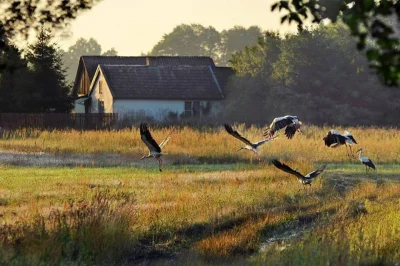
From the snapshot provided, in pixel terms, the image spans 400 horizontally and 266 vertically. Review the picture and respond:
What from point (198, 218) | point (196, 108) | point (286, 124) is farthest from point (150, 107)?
point (198, 218)

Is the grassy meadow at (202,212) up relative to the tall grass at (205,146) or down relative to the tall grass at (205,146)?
down

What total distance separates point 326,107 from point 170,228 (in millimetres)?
50126

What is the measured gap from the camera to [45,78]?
55.5 metres

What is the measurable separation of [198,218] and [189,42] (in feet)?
496

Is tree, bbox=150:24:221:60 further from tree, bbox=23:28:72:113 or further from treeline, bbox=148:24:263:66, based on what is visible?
tree, bbox=23:28:72:113

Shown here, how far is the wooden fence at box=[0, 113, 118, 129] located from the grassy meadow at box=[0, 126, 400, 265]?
1876cm

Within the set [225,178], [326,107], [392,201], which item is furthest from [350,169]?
[326,107]

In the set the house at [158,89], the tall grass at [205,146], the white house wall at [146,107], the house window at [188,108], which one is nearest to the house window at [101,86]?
the house at [158,89]

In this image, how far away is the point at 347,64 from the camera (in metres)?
70.9

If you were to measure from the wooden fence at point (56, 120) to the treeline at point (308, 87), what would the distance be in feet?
40.8

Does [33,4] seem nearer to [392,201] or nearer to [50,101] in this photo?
[392,201]

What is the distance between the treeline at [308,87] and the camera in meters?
66.6

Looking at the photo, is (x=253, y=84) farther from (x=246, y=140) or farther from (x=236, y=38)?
(x=236, y=38)

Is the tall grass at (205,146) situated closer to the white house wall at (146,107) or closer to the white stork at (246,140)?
the white stork at (246,140)
